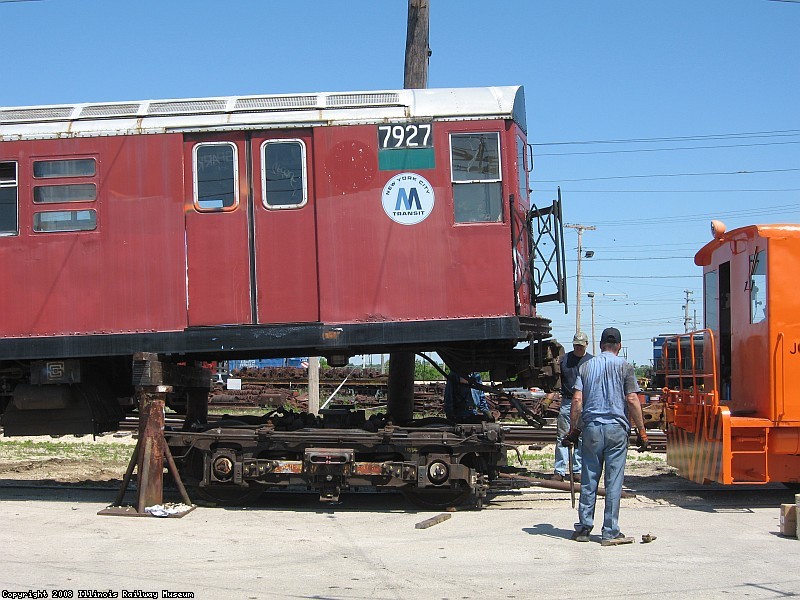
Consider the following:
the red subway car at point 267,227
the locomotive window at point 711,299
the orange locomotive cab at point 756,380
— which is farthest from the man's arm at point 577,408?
the locomotive window at point 711,299

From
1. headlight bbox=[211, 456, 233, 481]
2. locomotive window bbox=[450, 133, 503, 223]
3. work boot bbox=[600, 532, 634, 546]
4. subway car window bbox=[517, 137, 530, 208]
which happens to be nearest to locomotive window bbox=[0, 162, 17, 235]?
headlight bbox=[211, 456, 233, 481]

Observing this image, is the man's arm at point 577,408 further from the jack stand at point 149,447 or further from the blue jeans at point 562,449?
the jack stand at point 149,447

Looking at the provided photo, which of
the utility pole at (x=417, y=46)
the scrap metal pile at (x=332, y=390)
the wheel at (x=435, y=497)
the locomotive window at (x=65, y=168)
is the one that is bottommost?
the scrap metal pile at (x=332, y=390)

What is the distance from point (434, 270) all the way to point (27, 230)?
443 centimetres

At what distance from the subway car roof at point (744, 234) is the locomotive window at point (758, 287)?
23 cm

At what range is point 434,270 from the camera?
9594 millimetres

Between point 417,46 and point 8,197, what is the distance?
6648 millimetres

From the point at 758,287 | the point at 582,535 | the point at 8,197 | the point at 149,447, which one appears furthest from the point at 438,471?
the point at 8,197

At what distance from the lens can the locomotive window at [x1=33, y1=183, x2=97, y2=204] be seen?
32.4 feet

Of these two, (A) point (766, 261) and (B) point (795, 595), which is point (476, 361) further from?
(B) point (795, 595)

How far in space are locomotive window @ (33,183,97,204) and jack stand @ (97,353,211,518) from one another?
6.08 feet

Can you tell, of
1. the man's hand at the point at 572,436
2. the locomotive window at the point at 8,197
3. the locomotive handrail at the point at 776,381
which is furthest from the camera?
the locomotive window at the point at 8,197

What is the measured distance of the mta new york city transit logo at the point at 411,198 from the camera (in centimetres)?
962

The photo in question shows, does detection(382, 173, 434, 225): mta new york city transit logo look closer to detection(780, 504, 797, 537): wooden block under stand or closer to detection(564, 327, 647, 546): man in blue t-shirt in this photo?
detection(564, 327, 647, 546): man in blue t-shirt
